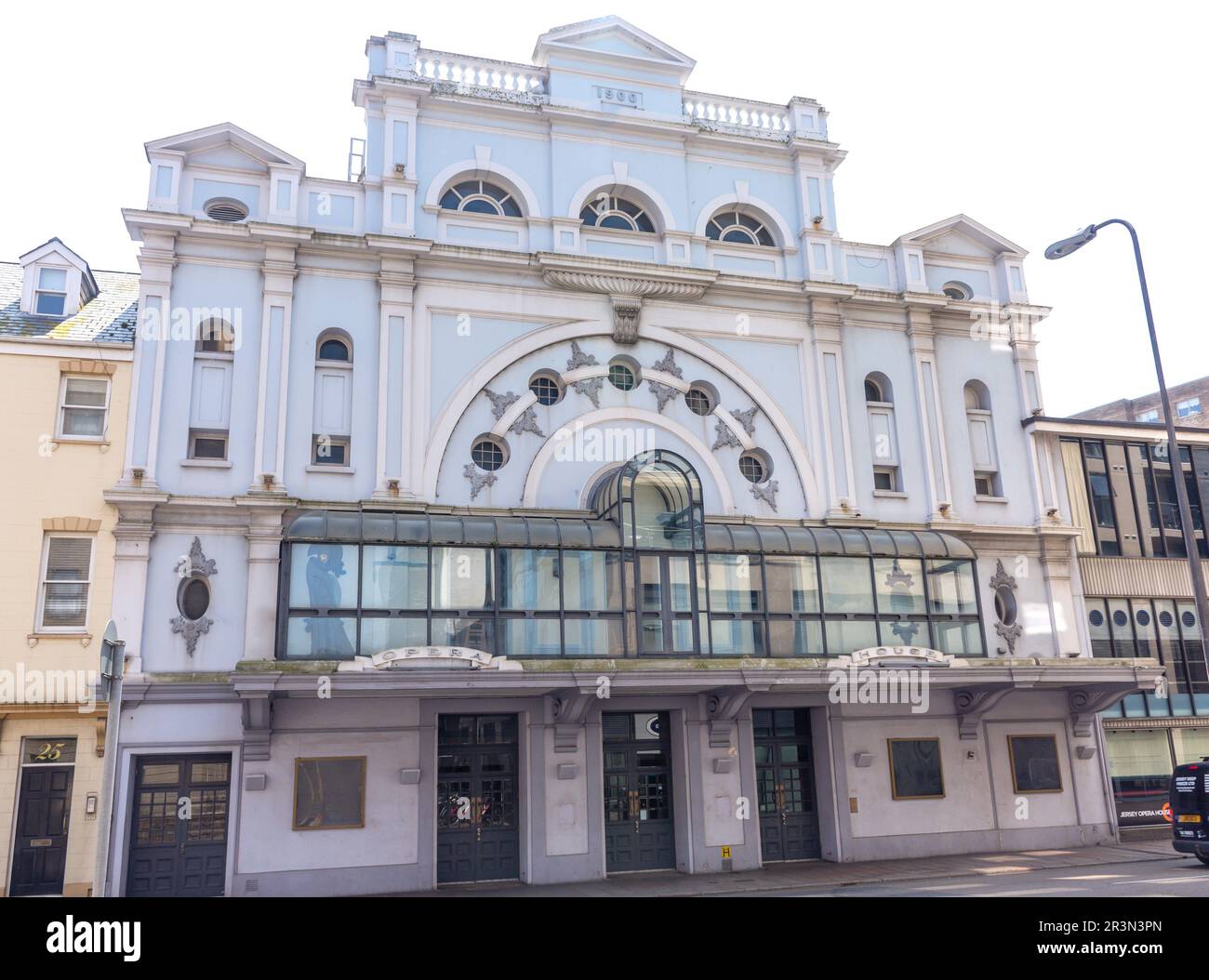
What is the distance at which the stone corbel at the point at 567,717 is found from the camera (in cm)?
2178

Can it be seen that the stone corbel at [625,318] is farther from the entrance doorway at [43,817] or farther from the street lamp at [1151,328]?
the entrance doorway at [43,817]

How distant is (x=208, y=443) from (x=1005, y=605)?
21.6 m

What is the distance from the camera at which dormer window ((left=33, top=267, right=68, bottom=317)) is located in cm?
2375

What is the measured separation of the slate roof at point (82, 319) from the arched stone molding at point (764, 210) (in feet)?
51.6

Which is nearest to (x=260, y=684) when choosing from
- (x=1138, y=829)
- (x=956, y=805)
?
(x=956, y=805)

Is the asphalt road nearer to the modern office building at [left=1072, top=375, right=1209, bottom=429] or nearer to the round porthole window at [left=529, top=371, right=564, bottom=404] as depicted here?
the round porthole window at [left=529, top=371, right=564, bottom=404]

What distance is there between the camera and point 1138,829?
87.5 feet

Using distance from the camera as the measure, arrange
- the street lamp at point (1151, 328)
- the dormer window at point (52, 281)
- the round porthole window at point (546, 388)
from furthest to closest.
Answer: the round porthole window at point (546, 388) → the dormer window at point (52, 281) → the street lamp at point (1151, 328)

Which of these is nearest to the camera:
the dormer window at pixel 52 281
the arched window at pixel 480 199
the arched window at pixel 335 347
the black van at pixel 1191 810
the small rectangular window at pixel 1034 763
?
the black van at pixel 1191 810

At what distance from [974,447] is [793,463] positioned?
616 cm

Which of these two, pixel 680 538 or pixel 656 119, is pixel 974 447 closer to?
pixel 680 538

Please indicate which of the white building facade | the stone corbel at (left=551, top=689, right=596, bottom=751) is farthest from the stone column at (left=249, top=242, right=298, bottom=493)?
the stone corbel at (left=551, top=689, right=596, bottom=751)

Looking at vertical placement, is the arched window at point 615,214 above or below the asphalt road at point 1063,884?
above

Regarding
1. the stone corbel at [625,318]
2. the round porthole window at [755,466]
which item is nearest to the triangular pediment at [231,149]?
the stone corbel at [625,318]
